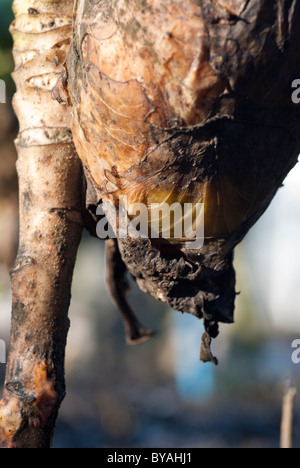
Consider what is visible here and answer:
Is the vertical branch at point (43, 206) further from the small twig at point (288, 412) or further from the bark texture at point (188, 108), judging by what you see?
the small twig at point (288, 412)

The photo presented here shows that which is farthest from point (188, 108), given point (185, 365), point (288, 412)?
point (185, 365)

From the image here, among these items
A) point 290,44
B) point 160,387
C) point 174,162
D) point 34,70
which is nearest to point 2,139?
point 34,70

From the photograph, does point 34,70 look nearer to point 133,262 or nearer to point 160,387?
point 133,262

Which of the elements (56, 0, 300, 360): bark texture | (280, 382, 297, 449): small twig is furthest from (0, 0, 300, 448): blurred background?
(56, 0, 300, 360): bark texture

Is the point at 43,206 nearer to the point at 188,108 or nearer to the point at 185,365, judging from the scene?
the point at 188,108

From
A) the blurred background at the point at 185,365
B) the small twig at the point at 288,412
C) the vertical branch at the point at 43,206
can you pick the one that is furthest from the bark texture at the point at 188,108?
the blurred background at the point at 185,365

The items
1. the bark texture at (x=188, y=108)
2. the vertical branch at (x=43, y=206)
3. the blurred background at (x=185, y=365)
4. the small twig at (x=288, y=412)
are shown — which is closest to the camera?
the bark texture at (x=188, y=108)
